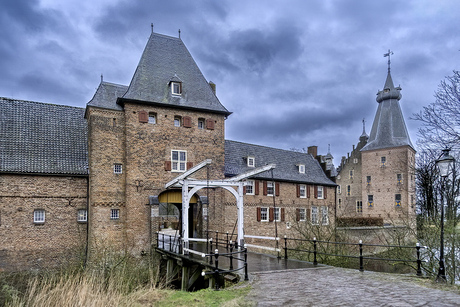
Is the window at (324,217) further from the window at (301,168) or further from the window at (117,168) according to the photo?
the window at (117,168)

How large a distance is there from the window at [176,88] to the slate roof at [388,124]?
2990 cm

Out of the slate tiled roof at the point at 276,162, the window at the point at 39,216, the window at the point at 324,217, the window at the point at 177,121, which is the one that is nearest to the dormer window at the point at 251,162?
the slate tiled roof at the point at 276,162

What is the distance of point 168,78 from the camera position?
20859 millimetres

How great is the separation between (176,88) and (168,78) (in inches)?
40.6

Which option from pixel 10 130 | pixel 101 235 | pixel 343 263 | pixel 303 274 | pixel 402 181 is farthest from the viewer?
pixel 402 181

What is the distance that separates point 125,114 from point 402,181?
109 ft

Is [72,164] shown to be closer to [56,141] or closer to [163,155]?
[56,141]

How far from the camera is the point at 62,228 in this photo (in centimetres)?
1819

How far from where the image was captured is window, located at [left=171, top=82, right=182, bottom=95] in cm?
2015

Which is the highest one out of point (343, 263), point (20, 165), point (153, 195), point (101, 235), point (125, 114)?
point (125, 114)

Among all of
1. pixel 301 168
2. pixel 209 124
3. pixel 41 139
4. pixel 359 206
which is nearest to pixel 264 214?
pixel 301 168

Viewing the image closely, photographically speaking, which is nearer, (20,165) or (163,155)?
(20,165)

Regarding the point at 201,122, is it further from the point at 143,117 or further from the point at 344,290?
the point at 344,290

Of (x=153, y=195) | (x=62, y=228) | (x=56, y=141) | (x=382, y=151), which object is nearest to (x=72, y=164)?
(x=56, y=141)
